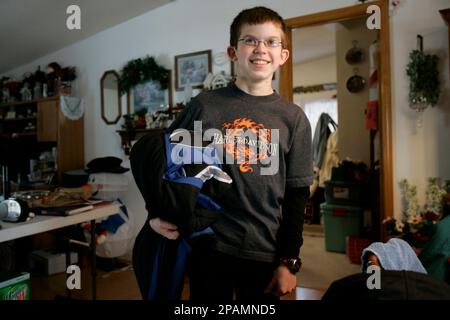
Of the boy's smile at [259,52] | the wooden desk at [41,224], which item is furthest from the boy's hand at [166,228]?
the wooden desk at [41,224]

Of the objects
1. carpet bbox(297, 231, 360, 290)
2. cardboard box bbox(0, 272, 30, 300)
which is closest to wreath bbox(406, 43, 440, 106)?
carpet bbox(297, 231, 360, 290)

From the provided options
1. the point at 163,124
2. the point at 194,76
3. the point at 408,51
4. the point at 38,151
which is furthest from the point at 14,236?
the point at 38,151

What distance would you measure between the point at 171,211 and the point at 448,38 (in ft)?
7.24

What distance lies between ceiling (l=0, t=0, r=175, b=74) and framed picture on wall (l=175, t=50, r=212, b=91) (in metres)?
0.62

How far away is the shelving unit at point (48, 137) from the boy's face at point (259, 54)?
128 inches

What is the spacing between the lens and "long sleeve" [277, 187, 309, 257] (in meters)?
0.89

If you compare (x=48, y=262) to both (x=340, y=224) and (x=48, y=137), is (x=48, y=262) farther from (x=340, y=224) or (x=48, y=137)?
(x=340, y=224)

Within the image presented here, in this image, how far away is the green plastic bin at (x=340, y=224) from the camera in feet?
11.1

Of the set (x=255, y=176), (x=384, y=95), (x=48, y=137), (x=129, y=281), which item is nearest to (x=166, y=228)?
(x=255, y=176)

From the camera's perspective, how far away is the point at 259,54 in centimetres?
86

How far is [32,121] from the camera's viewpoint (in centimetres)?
421

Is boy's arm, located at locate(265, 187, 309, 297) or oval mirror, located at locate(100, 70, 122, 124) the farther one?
oval mirror, located at locate(100, 70, 122, 124)

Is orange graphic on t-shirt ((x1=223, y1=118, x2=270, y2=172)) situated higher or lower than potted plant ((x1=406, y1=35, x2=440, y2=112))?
lower

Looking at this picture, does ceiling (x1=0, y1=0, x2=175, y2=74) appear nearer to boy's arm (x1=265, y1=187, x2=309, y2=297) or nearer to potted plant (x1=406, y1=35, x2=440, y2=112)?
potted plant (x1=406, y1=35, x2=440, y2=112)
